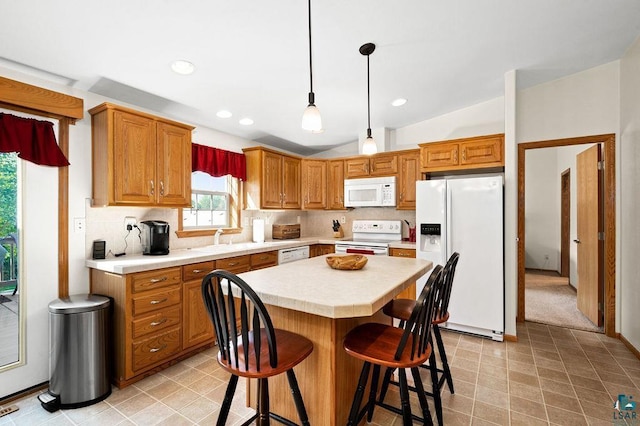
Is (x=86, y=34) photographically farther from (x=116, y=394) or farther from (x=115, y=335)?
(x=116, y=394)

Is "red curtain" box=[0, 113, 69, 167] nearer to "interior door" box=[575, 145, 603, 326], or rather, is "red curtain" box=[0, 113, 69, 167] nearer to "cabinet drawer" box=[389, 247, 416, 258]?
"cabinet drawer" box=[389, 247, 416, 258]

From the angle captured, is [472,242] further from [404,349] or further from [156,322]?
[156,322]

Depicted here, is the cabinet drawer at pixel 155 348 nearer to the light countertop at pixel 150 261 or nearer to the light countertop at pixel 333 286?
the light countertop at pixel 150 261

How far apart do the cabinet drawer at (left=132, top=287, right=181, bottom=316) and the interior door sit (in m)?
4.31

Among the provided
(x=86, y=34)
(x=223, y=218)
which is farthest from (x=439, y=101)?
(x=86, y=34)

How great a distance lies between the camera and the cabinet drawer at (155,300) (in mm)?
2346

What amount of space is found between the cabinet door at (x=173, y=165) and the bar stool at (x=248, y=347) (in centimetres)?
173

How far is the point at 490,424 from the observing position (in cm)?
187

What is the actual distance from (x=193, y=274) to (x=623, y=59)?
4629 mm

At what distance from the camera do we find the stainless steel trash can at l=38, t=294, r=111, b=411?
2.08 metres

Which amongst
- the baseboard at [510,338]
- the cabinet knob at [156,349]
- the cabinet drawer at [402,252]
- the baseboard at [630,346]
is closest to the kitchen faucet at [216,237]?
the cabinet knob at [156,349]

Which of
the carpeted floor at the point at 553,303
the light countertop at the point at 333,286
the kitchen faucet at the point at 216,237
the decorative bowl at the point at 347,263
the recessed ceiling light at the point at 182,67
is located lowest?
the carpeted floor at the point at 553,303

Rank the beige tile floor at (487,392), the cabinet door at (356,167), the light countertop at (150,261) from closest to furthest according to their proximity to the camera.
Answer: the beige tile floor at (487,392) < the light countertop at (150,261) < the cabinet door at (356,167)

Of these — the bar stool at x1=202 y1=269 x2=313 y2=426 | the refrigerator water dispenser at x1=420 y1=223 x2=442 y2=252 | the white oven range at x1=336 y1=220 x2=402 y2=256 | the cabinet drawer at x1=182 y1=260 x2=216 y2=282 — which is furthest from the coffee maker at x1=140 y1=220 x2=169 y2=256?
the refrigerator water dispenser at x1=420 y1=223 x2=442 y2=252
